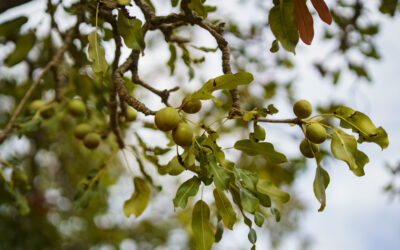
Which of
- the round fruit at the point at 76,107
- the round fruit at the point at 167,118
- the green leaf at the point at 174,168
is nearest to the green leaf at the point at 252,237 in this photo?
the green leaf at the point at 174,168

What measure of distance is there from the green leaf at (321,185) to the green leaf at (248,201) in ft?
0.53

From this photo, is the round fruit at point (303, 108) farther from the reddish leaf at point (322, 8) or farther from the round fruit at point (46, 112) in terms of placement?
the round fruit at point (46, 112)

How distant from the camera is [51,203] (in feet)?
13.3

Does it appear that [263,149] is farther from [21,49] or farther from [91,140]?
[21,49]

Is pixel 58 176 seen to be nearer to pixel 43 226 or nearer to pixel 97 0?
pixel 43 226

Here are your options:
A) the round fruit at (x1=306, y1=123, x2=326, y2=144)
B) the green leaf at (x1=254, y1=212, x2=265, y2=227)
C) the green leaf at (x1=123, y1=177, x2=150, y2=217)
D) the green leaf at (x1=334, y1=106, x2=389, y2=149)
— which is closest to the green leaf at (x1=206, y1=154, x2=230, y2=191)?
the green leaf at (x1=254, y1=212, x2=265, y2=227)

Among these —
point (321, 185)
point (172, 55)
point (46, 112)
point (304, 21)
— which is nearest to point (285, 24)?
point (304, 21)

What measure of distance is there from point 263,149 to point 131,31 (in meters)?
0.50

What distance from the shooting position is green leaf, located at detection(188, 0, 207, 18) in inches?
41.1

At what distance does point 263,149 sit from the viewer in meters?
1.02

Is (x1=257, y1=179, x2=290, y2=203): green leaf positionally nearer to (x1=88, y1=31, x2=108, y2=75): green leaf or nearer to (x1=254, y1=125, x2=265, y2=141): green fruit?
(x1=254, y1=125, x2=265, y2=141): green fruit

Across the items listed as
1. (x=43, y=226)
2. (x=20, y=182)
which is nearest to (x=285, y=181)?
(x=20, y=182)

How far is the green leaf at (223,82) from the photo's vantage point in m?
0.88

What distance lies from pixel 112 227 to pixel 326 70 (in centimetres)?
326
